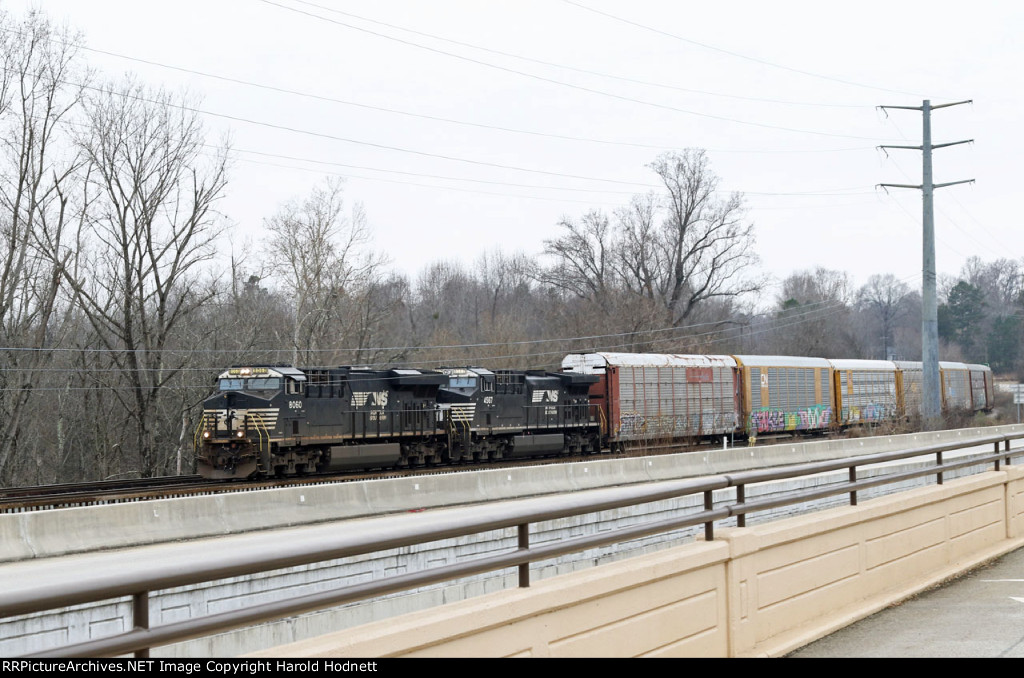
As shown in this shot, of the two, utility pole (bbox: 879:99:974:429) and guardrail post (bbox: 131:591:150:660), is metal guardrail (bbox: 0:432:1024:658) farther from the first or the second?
utility pole (bbox: 879:99:974:429)

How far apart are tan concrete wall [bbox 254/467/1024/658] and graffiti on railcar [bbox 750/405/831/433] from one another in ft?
91.8

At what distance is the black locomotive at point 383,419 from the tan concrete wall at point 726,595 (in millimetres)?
18792

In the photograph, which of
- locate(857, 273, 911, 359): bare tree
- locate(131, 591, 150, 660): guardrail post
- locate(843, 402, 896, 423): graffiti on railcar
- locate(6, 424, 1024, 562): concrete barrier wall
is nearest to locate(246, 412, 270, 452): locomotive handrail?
locate(6, 424, 1024, 562): concrete barrier wall

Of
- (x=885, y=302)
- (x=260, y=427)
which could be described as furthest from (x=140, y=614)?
(x=885, y=302)

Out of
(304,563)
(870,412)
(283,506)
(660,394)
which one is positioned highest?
(660,394)

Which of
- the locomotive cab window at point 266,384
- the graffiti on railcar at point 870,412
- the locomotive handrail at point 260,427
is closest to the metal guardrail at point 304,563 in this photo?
the locomotive handrail at point 260,427

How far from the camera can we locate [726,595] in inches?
278

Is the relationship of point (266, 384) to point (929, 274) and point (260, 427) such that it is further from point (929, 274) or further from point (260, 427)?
point (929, 274)

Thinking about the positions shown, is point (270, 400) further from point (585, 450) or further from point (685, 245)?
point (685, 245)

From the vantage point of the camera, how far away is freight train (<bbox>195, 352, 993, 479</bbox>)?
2630 cm

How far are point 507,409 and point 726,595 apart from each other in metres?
25.0

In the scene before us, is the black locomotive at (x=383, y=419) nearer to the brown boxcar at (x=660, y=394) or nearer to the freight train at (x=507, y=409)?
the freight train at (x=507, y=409)

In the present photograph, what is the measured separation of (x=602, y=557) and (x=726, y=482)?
10.6 metres

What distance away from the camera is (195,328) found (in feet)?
161
